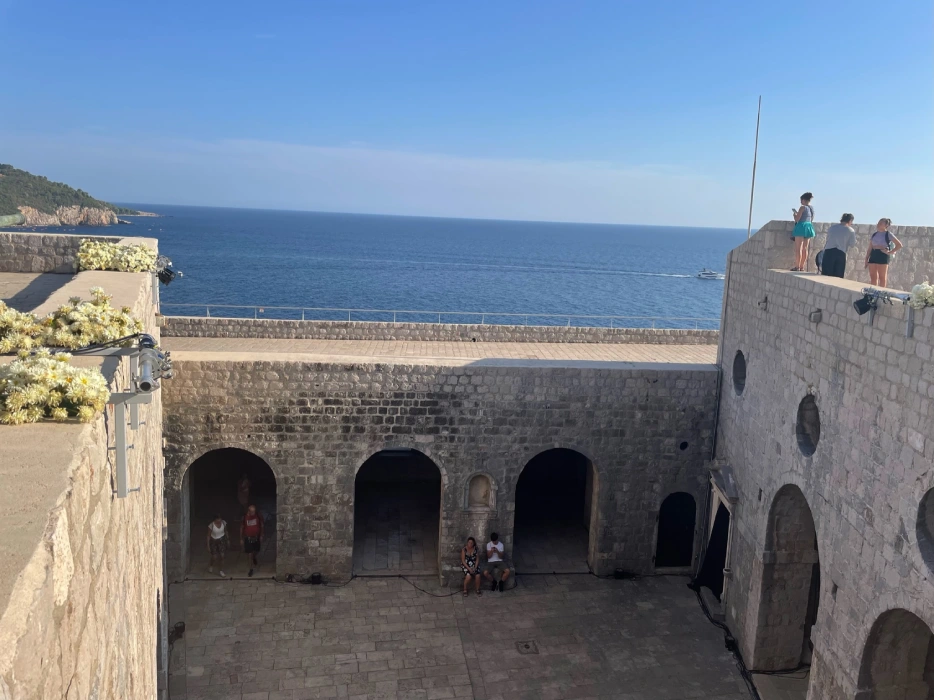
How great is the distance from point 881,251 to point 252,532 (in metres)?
11.7

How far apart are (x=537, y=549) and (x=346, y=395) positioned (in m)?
5.51

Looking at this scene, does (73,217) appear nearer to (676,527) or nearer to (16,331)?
(676,527)

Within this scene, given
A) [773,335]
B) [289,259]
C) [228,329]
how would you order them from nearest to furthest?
[773,335], [228,329], [289,259]

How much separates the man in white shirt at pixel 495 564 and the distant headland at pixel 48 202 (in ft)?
218

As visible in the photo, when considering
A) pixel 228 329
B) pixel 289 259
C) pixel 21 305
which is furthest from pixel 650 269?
pixel 21 305

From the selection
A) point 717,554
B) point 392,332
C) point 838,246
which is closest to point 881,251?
point 838,246

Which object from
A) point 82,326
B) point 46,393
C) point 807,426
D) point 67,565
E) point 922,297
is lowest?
point 807,426

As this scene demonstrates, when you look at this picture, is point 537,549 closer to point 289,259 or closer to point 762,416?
point 762,416

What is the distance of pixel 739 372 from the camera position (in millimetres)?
13695

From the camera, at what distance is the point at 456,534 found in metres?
14.4

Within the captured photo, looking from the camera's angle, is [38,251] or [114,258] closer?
[114,258]

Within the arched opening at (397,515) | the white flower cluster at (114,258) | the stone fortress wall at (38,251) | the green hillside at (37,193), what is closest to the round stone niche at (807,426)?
the arched opening at (397,515)

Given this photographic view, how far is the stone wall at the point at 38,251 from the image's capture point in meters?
13.1

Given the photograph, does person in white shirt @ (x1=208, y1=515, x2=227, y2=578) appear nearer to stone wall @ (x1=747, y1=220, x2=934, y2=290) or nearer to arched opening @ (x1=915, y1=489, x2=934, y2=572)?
stone wall @ (x1=747, y1=220, x2=934, y2=290)
